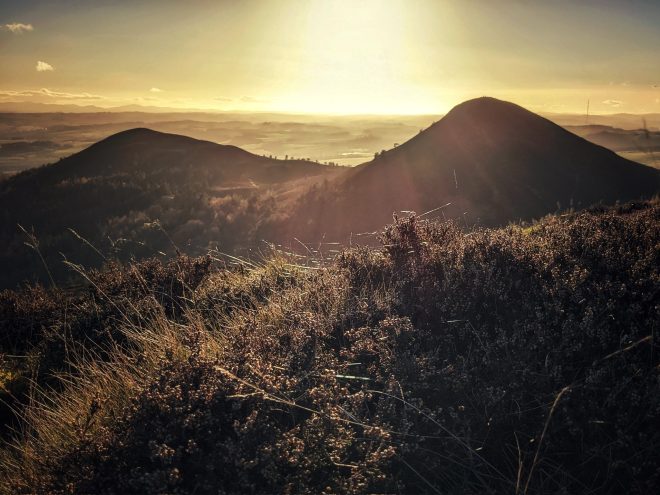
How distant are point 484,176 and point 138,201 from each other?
69.2 ft

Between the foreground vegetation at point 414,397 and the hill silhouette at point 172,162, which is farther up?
the hill silhouette at point 172,162

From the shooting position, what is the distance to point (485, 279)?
422 centimetres

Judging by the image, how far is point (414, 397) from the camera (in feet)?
10.4

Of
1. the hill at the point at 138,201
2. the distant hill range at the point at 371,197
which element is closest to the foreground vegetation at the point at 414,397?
the hill at the point at 138,201

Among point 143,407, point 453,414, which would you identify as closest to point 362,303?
point 453,414

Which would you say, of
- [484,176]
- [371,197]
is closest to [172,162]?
[371,197]

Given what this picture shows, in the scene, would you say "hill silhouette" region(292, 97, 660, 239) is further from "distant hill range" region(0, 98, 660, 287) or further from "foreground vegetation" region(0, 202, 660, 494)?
"foreground vegetation" region(0, 202, 660, 494)

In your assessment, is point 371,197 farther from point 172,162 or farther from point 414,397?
point 172,162

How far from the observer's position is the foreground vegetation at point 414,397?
8.77 feet

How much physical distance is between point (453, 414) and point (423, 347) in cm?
82

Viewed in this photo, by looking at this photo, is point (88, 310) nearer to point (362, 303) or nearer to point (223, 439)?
point (362, 303)

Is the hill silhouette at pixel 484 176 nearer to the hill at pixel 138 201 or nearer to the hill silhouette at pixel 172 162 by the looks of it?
the hill at pixel 138 201

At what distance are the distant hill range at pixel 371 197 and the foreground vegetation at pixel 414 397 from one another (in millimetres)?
14334

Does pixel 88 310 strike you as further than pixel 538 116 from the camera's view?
No
